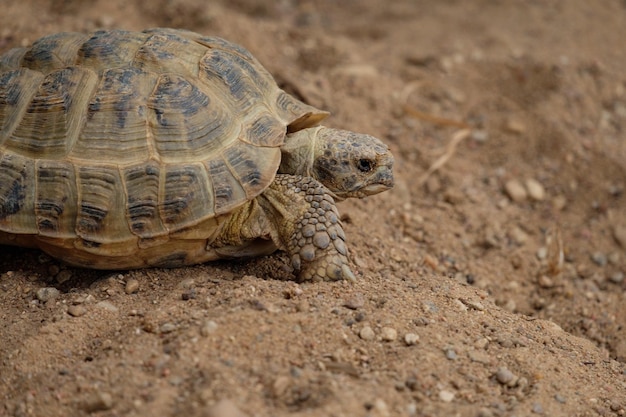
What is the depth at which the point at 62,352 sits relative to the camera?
134 inches

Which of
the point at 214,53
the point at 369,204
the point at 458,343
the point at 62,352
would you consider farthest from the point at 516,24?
the point at 62,352

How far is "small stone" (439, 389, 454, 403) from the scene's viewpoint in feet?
10.3

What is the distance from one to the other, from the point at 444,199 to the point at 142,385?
10.9 ft

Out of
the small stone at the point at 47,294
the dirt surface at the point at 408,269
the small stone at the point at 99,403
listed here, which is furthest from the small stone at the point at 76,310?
the small stone at the point at 99,403

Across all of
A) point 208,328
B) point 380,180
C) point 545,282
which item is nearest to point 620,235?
point 545,282

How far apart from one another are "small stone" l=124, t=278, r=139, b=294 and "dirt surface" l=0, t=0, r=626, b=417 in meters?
0.02

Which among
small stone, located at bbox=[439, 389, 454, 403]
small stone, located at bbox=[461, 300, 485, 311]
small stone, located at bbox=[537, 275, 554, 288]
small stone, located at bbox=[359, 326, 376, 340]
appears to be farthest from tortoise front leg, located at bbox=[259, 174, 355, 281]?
small stone, located at bbox=[537, 275, 554, 288]

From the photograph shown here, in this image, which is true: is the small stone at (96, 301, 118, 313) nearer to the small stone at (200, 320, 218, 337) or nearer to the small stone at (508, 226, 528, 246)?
the small stone at (200, 320, 218, 337)

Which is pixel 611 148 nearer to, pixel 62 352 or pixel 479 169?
pixel 479 169

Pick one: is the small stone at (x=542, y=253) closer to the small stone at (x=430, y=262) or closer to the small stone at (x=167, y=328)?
the small stone at (x=430, y=262)

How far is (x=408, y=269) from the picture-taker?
461 centimetres

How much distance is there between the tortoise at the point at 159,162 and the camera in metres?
3.81

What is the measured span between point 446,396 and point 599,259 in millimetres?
2744

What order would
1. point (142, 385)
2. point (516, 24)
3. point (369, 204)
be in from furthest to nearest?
point (516, 24) < point (369, 204) < point (142, 385)
